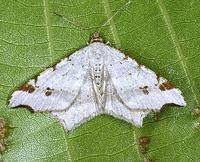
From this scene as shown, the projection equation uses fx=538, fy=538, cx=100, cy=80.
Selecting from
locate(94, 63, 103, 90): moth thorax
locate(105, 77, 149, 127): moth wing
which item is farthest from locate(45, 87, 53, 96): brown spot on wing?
locate(105, 77, 149, 127): moth wing

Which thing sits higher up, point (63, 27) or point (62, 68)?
point (63, 27)

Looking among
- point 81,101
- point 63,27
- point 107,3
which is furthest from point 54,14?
point 81,101

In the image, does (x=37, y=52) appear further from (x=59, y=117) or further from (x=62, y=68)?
(x=59, y=117)

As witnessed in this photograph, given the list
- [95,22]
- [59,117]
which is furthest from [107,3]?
[59,117]

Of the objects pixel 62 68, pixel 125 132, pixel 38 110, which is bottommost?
pixel 125 132

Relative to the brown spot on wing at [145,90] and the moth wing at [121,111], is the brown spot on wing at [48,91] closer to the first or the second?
the moth wing at [121,111]

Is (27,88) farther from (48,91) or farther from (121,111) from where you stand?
(121,111)

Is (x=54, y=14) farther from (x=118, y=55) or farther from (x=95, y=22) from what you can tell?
(x=118, y=55)
